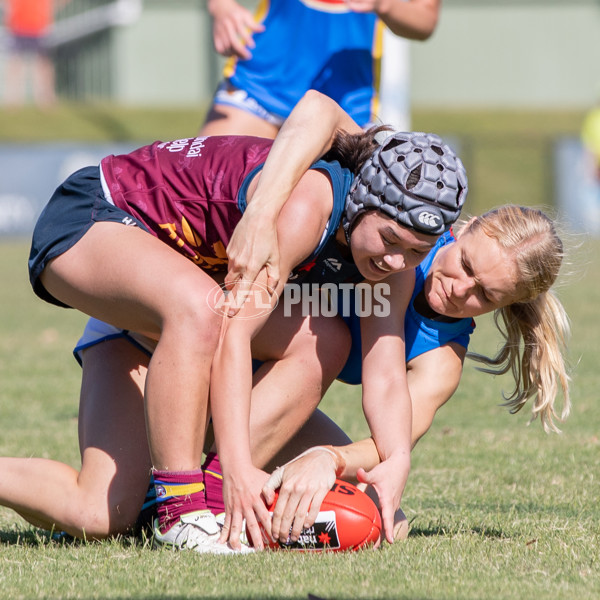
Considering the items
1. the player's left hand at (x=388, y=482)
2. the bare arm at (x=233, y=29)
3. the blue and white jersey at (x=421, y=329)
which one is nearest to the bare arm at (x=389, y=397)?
the player's left hand at (x=388, y=482)

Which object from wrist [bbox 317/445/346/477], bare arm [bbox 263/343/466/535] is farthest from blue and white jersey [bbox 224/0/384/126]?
wrist [bbox 317/445/346/477]

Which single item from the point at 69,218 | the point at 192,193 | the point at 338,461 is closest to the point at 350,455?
the point at 338,461

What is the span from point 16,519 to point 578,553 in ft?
6.64

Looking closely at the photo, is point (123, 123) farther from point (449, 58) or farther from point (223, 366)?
point (223, 366)

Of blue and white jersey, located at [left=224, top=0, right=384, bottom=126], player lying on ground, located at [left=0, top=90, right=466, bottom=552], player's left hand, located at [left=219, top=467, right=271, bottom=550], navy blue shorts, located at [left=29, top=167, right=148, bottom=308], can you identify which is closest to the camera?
player's left hand, located at [left=219, top=467, right=271, bottom=550]

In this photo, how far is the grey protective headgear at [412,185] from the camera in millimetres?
3184

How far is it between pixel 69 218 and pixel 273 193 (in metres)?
0.76

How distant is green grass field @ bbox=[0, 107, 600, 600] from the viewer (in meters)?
2.78

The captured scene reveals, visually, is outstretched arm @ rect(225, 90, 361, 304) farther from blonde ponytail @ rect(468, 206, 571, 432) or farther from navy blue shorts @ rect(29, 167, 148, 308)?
blonde ponytail @ rect(468, 206, 571, 432)

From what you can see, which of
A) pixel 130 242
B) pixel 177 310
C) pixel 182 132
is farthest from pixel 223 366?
pixel 182 132

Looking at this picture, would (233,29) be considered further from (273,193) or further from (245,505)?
(245,505)

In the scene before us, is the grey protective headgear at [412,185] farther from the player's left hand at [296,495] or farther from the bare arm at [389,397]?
the player's left hand at [296,495]

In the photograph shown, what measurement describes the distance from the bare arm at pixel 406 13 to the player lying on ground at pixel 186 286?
1.48m

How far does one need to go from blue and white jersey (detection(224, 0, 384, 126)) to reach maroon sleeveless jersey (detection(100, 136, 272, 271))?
182 cm
